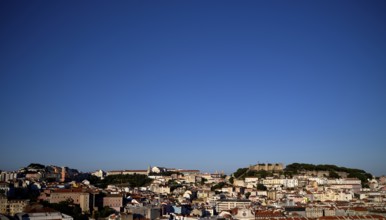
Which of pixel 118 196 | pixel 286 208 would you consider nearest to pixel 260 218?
pixel 286 208

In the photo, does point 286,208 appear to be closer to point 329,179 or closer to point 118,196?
point 118,196

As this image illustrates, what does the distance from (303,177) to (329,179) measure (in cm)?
274

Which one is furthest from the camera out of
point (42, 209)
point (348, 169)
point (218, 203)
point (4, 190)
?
point (348, 169)

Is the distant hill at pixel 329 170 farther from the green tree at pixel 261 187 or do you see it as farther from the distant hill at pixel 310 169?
the green tree at pixel 261 187

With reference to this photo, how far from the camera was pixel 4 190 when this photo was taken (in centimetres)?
3072

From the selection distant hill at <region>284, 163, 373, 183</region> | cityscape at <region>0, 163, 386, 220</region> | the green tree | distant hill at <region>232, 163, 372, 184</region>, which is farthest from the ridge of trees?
distant hill at <region>284, 163, 373, 183</region>

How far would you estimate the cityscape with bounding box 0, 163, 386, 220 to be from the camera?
1137 inches

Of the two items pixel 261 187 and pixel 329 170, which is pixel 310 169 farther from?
pixel 261 187

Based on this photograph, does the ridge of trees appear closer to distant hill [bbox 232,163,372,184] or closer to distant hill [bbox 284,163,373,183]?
distant hill [bbox 232,163,372,184]

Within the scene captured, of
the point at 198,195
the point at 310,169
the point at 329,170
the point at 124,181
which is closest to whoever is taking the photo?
the point at 198,195

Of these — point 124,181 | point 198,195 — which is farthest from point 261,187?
point 124,181

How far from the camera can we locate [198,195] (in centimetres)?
4319

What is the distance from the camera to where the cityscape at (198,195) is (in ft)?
94.7

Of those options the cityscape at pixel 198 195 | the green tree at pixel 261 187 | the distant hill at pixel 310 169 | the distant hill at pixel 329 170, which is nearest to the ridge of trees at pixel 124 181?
the cityscape at pixel 198 195
